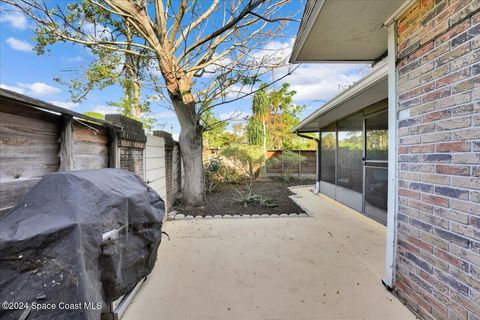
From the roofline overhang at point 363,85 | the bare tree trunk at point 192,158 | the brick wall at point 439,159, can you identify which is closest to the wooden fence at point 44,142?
the bare tree trunk at point 192,158

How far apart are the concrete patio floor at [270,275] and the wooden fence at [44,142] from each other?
4.47 ft

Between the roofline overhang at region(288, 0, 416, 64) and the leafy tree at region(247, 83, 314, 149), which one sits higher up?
the leafy tree at region(247, 83, 314, 149)

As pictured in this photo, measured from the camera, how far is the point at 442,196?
171cm

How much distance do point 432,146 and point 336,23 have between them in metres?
1.41

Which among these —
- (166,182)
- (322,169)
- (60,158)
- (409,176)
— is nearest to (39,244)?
(60,158)

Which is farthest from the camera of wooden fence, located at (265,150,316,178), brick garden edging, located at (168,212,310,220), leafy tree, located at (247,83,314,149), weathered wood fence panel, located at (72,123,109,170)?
leafy tree, located at (247,83,314,149)

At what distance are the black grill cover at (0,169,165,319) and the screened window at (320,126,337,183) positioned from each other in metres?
6.40

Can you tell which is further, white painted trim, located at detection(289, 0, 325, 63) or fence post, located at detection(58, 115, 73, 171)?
white painted trim, located at detection(289, 0, 325, 63)

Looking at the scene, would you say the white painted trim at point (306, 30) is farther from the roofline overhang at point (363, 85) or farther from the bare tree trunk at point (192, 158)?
the bare tree trunk at point (192, 158)

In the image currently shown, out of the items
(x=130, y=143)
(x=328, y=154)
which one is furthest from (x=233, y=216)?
(x=328, y=154)

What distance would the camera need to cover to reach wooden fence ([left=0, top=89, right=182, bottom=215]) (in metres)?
1.36

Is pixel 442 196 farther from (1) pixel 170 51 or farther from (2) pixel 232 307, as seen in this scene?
(1) pixel 170 51

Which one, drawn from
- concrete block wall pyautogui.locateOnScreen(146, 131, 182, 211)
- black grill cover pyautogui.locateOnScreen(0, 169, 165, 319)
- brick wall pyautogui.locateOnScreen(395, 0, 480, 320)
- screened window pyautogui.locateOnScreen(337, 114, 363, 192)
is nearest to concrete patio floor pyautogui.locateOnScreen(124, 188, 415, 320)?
brick wall pyautogui.locateOnScreen(395, 0, 480, 320)

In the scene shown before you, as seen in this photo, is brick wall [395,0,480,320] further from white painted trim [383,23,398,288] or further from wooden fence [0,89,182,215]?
wooden fence [0,89,182,215]
